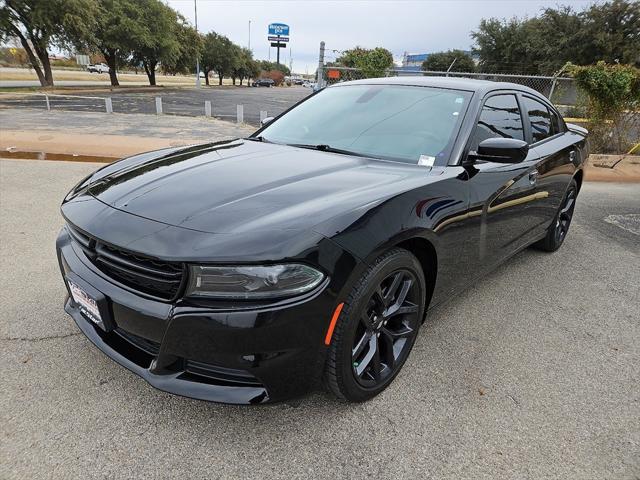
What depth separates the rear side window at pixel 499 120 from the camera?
2.94 m

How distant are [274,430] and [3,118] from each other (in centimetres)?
1612

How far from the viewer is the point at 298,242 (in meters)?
1.78

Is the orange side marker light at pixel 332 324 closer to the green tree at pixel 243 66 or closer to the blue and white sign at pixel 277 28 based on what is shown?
the green tree at pixel 243 66

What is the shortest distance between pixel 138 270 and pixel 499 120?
2.63 m

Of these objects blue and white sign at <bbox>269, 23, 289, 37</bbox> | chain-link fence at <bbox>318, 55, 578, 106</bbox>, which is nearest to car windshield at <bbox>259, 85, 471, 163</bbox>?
chain-link fence at <bbox>318, 55, 578, 106</bbox>

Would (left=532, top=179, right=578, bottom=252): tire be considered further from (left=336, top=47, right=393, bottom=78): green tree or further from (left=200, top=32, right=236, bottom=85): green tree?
(left=200, top=32, right=236, bottom=85): green tree

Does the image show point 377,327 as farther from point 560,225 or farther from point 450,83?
point 560,225

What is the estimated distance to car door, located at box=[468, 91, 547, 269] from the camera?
2789 millimetres

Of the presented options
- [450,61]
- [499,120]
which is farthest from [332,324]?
[450,61]

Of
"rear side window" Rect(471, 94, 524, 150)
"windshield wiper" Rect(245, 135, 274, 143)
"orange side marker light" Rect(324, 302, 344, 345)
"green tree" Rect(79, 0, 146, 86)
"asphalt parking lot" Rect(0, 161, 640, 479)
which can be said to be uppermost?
"green tree" Rect(79, 0, 146, 86)

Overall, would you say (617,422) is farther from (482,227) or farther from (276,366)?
(276,366)

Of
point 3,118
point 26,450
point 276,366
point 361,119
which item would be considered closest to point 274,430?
point 276,366

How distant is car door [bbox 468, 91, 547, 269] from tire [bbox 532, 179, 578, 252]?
2.38 feet

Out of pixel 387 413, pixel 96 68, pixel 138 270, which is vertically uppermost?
pixel 138 270
